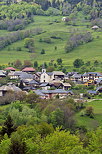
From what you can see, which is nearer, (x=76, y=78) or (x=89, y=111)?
(x=89, y=111)

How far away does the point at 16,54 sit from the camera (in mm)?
139750

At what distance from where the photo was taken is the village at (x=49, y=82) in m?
84.8

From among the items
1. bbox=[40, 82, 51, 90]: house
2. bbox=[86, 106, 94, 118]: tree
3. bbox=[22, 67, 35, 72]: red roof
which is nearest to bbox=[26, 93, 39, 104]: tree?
bbox=[86, 106, 94, 118]: tree

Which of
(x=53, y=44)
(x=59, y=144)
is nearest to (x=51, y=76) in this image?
(x=53, y=44)

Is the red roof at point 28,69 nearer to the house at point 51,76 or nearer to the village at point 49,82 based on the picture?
the village at point 49,82

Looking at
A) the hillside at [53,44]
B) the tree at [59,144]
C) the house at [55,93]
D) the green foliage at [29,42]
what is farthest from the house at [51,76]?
the tree at [59,144]

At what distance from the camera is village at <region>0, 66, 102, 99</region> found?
3337 inches

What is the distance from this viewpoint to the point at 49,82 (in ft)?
322

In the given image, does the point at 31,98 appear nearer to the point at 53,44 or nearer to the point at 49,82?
the point at 49,82

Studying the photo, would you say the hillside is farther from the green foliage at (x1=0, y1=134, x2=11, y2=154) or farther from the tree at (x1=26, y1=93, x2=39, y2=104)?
the green foliage at (x1=0, y1=134, x2=11, y2=154)

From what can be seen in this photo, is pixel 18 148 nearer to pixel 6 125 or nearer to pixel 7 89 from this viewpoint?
pixel 6 125

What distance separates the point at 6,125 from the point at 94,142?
1131 cm

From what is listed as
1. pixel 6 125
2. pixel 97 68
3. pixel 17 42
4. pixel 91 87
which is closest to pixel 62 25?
pixel 17 42

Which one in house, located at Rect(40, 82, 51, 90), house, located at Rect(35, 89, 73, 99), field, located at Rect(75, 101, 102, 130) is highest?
field, located at Rect(75, 101, 102, 130)
